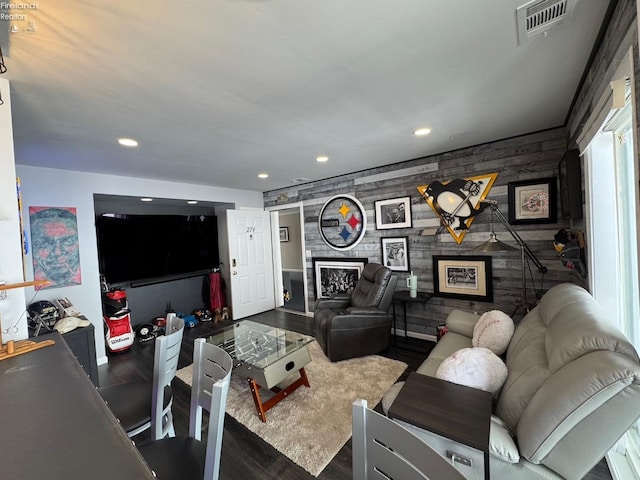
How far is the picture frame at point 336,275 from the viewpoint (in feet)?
13.6

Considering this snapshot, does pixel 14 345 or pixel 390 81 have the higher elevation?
pixel 390 81

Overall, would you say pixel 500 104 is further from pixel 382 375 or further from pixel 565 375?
pixel 382 375

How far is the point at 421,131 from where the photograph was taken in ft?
8.07

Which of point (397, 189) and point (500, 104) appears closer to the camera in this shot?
point (500, 104)

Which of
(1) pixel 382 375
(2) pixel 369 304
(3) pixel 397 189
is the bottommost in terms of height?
(1) pixel 382 375

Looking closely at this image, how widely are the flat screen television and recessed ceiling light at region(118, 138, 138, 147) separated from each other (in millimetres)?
2129

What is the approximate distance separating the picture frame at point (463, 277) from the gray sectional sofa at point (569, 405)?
1.71 metres

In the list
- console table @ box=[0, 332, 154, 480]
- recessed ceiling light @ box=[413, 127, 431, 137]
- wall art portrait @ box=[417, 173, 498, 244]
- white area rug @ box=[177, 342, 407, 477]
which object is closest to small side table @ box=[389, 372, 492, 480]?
white area rug @ box=[177, 342, 407, 477]

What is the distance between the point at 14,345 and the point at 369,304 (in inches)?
112

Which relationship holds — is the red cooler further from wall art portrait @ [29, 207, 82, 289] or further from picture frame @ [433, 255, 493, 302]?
picture frame @ [433, 255, 493, 302]

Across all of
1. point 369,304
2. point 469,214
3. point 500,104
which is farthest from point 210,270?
point 500,104

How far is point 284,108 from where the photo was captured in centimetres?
186

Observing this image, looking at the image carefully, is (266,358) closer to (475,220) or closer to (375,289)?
(375,289)

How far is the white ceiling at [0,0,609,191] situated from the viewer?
42.3 inches
